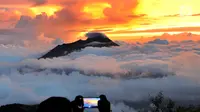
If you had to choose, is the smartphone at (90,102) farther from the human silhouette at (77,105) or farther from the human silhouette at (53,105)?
the human silhouette at (53,105)

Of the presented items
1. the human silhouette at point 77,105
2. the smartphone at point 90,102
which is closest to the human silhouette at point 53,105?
the human silhouette at point 77,105

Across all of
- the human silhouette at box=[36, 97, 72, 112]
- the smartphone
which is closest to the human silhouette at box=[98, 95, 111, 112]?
the smartphone

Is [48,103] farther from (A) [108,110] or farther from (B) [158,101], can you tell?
(B) [158,101]


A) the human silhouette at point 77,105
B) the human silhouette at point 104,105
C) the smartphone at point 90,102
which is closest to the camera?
the human silhouette at point 77,105

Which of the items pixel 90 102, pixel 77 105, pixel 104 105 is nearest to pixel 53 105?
pixel 77 105

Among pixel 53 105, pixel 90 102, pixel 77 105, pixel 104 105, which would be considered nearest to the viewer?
pixel 53 105

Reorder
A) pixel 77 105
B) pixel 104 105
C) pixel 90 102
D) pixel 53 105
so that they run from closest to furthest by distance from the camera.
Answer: pixel 53 105 → pixel 77 105 → pixel 104 105 → pixel 90 102

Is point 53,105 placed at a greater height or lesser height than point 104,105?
greater

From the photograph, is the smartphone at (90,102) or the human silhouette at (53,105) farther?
the smartphone at (90,102)

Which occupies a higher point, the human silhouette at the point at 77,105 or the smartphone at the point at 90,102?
the human silhouette at the point at 77,105

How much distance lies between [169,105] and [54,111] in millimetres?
127315

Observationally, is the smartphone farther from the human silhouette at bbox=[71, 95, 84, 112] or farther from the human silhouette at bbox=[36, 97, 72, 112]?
the human silhouette at bbox=[36, 97, 72, 112]

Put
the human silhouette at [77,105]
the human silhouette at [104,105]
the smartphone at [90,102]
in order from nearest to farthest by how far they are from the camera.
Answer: the human silhouette at [77,105] < the human silhouette at [104,105] < the smartphone at [90,102]

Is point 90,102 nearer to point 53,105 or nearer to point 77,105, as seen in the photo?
point 77,105
